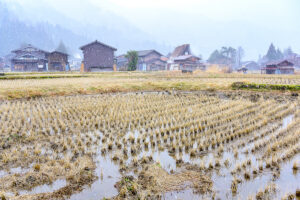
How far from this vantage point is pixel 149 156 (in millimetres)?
5598

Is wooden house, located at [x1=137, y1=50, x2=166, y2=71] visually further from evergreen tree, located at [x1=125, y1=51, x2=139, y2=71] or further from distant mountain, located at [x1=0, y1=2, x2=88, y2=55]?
distant mountain, located at [x1=0, y1=2, x2=88, y2=55]

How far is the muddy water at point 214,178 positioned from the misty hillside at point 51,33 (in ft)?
339

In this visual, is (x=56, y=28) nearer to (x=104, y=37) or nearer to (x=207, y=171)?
(x=104, y=37)

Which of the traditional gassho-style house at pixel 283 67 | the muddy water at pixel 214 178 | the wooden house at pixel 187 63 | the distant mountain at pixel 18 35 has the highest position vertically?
the distant mountain at pixel 18 35

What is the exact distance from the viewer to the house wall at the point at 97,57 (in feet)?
128

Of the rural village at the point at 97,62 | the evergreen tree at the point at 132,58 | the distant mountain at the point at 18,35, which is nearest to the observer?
the rural village at the point at 97,62

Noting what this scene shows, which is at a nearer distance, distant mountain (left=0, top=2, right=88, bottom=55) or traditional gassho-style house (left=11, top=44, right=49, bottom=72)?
traditional gassho-style house (left=11, top=44, right=49, bottom=72)

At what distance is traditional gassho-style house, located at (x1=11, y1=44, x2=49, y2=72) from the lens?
42938 mm

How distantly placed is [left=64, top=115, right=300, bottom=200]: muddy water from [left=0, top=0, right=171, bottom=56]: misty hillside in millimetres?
103283

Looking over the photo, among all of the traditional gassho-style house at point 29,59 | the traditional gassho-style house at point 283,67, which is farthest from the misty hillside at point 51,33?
the traditional gassho-style house at point 283,67

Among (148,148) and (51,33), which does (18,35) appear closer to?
(51,33)

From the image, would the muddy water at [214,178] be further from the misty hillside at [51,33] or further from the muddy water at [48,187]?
the misty hillside at [51,33]

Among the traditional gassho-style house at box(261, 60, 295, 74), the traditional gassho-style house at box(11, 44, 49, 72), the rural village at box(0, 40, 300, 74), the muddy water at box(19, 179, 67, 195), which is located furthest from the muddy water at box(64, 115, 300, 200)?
the traditional gassho-style house at box(261, 60, 295, 74)

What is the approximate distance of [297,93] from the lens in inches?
607
